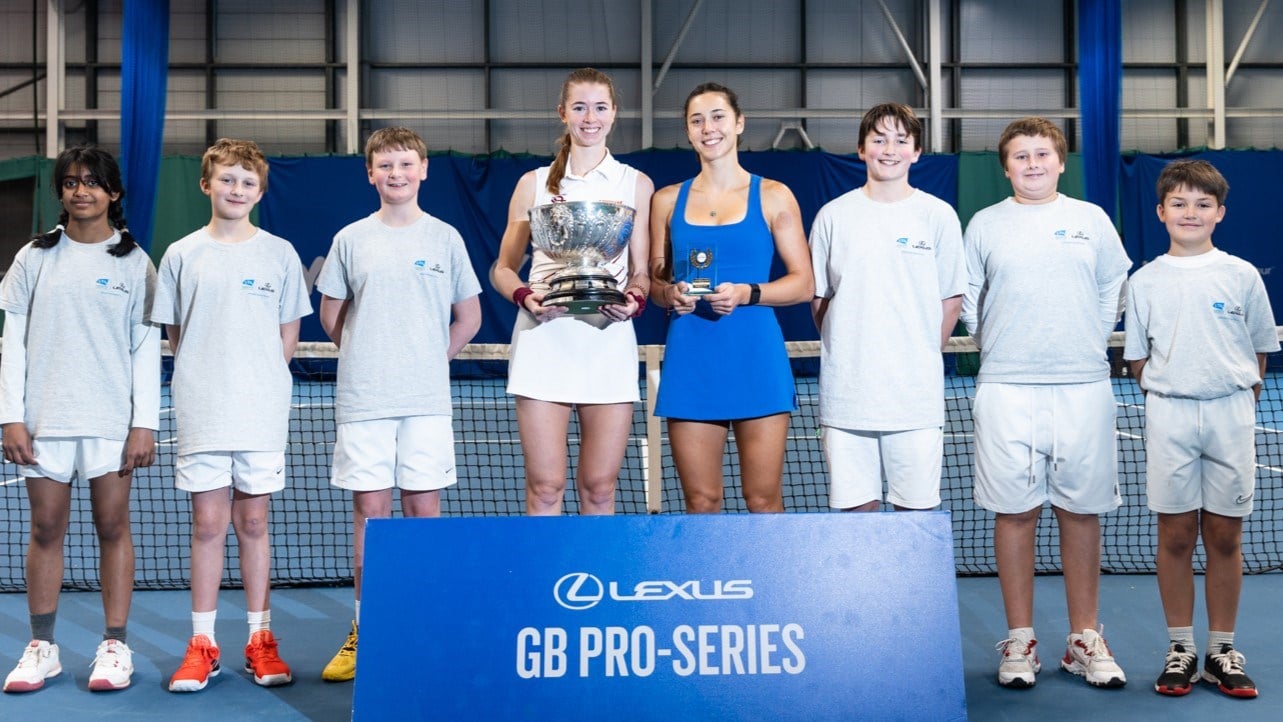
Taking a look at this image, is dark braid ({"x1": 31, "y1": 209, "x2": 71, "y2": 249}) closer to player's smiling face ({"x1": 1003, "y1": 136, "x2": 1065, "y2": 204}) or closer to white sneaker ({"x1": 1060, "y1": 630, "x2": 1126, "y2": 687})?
player's smiling face ({"x1": 1003, "y1": 136, "x2": 1065, "y2": 204})

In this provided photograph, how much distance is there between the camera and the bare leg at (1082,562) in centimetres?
338

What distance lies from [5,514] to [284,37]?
11063 mm

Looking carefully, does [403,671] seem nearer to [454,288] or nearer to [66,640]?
[454,288]

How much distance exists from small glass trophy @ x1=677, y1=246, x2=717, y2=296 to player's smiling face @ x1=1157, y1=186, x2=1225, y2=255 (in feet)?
4.31

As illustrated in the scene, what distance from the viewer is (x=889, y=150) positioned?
324cm

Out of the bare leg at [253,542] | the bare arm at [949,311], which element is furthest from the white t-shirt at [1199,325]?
the bare leg at [253,542]

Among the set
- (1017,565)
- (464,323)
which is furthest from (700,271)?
(1017,565)

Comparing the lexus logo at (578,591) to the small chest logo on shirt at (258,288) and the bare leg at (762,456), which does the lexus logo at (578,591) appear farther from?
the small chest logo on shirt at (258,288)

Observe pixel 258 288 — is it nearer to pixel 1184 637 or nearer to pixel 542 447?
pixel 542 447

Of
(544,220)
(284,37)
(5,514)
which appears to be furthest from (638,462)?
(284,37)

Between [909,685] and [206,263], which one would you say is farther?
[206,263]

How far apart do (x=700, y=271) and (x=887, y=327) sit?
0.54 m

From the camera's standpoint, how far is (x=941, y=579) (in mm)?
2609

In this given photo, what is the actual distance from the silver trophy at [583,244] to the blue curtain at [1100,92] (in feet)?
33.8
